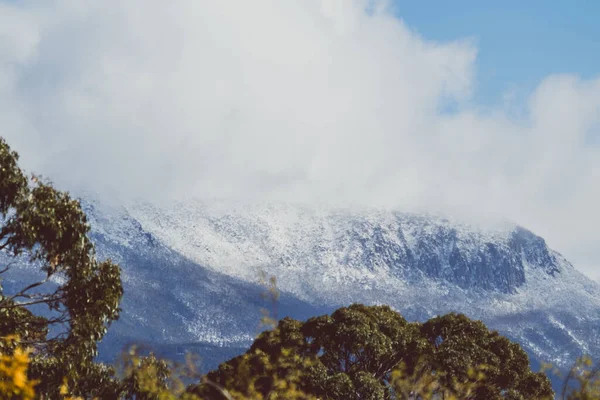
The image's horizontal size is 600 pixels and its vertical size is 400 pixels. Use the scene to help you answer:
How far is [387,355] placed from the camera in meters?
47.0

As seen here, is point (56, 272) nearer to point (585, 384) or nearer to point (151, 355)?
point (151, 355)

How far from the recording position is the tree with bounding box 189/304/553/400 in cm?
4403

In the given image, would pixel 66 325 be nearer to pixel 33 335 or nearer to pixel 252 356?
pixel 33 335

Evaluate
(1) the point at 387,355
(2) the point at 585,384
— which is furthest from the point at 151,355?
(1) the point at 387,355

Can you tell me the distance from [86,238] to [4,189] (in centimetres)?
346

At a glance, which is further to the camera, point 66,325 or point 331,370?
point 331,370

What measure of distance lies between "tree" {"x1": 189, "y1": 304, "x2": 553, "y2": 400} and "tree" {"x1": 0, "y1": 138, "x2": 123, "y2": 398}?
21.2 metres

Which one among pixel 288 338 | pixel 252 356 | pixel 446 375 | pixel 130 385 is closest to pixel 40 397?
pixel 130 385

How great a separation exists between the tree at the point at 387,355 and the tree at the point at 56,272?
21202 millimetres

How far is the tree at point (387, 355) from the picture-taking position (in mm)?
44031

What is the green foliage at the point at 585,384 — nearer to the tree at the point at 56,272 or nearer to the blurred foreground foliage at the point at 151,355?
the blurred foreground foliage at the point at 151,355

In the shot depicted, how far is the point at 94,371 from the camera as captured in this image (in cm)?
2609

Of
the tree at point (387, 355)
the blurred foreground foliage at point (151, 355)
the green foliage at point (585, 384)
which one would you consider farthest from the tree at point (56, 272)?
the tree at point (387, 355)

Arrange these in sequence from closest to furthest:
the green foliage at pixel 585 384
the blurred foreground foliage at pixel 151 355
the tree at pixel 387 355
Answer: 1. the green foliage at pixel 585 384
2. the blurred foreground foliage at pixel 151 355
3. the tree at pixel 387 355
